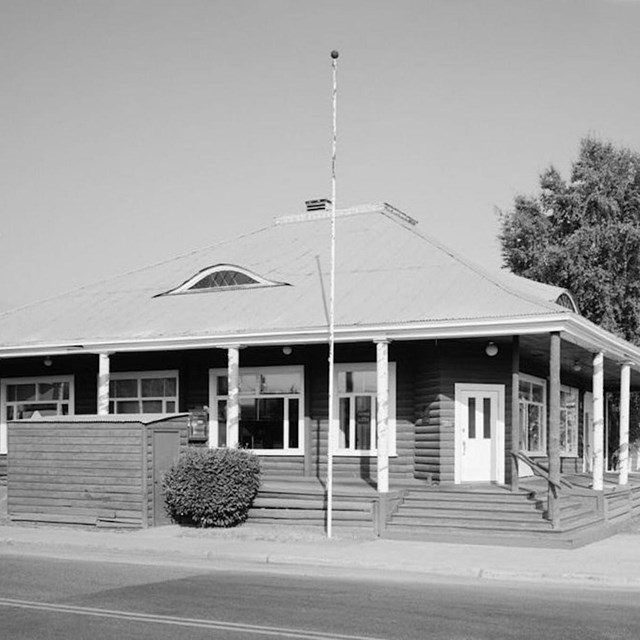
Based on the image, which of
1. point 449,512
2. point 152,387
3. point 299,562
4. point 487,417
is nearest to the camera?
point 299,562

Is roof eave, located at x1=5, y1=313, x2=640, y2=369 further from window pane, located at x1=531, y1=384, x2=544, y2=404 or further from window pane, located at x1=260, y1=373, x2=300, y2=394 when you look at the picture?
window pane, located at x1=260, y1=373, x2=300, y2=394

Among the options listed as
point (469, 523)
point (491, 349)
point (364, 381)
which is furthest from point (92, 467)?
point (491, 349)

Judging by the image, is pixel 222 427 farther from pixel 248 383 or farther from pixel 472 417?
pixel 472 417

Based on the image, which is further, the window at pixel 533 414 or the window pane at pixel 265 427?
the window at pixel 533 414

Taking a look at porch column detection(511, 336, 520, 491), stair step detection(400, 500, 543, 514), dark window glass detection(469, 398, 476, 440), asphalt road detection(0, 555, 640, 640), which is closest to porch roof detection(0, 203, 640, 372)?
porch column detection(511, 336, 520, 491)

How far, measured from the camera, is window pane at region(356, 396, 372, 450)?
21609 mm

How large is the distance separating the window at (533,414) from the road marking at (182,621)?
1436 cm

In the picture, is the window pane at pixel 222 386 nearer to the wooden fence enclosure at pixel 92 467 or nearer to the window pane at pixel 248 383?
the window pane at pixel 248 383

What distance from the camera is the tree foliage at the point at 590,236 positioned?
1585 inches

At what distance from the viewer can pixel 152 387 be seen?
24.4 metres

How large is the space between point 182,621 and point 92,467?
34.7 ft

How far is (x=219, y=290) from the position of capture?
24.6 meters

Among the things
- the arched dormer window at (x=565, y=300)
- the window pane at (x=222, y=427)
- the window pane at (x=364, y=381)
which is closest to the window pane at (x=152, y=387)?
the window pane at (x=222, y=427)

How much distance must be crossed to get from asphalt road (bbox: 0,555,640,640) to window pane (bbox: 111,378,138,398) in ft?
34.7
